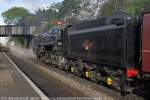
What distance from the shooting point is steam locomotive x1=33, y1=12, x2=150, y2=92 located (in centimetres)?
1620

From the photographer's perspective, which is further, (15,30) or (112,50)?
(15,30)

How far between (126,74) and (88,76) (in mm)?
7551

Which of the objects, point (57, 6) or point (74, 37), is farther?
point (57, 6)

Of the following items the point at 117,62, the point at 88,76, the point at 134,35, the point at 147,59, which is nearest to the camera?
the point at 147,59

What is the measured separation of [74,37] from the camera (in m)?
28.1

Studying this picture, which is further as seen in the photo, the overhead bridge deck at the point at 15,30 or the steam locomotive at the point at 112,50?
the overhead bridge deck at the point at 15,30

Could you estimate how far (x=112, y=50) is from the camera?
1942cm

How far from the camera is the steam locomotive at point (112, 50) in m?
16.2

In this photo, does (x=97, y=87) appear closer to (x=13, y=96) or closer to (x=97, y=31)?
(x=97, y=31)

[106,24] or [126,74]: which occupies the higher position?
[106,24]

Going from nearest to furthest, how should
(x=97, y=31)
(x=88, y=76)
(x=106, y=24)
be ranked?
1. (x=106, y=24)
2. (x=97, y=31)
3. (x=88, y=76)

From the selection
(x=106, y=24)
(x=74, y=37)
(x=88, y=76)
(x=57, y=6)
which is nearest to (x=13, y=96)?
(x=106, y=24)

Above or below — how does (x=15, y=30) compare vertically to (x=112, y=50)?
above

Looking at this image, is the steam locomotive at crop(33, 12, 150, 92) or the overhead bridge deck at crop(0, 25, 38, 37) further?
the overhead bridge deck at crop(0, 25, 38, 37)
